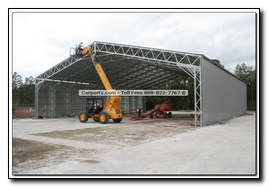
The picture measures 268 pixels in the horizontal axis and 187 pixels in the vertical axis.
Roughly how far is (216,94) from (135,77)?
637 inches

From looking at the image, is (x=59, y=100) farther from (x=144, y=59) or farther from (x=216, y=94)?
(x=216, y=94)

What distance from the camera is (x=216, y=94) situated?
21.9m

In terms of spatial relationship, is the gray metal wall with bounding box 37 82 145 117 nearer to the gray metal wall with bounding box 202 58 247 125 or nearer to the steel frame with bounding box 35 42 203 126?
the steel frame with bounding box 35 42 203 126

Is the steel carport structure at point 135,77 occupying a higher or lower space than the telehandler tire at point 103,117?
higher

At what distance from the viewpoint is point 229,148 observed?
9.70 m

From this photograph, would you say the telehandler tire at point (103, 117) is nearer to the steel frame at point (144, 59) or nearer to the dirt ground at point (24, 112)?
the steel frame at point (144, 59)

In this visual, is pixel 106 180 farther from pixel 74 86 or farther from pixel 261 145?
pixel 74 86

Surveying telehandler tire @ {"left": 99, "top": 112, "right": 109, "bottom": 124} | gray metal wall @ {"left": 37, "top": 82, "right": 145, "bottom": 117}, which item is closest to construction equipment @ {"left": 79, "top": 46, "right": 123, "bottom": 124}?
telehandler tire @ {"left": 99, "top": 112, "right": 109, "bottom": 124}

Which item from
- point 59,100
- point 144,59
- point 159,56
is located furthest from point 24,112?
point 159,56

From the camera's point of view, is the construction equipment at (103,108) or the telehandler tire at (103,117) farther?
the construction equipment at (103,108)

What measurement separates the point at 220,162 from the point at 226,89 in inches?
788

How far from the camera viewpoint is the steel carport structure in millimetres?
19688

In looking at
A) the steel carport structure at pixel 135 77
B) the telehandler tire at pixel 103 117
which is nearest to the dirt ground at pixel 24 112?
the steel carport structure at pixel 135 77

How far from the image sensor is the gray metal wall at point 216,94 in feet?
63.6
